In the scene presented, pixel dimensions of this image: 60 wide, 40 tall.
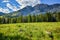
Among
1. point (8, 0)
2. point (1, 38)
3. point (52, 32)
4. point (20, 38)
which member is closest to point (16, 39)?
point (20, 38)

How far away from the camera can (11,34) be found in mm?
6969

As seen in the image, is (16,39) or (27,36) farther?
(27,36)

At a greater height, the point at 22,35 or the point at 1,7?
the point at 1,7

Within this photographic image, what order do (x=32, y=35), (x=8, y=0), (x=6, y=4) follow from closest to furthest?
(x=32, y=35) < (x=8, y=0) < (x=6, y=4)

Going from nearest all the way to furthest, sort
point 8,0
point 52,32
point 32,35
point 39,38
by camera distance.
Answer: point 39,38 → point 32,35 → point 52,32 → point 8,0

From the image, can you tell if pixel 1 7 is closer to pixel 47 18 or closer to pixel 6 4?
pixel 6 4

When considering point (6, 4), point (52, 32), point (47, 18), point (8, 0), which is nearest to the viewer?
point (52, 32)

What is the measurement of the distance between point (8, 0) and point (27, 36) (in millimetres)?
9040

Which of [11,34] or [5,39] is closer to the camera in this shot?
[5,39]

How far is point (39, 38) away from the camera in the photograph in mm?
6523

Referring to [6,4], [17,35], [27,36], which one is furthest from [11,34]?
[6,4]

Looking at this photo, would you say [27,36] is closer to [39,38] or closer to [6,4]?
[39,38]

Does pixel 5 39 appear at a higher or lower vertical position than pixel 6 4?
lower

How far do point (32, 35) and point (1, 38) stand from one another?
1516 millimetres
